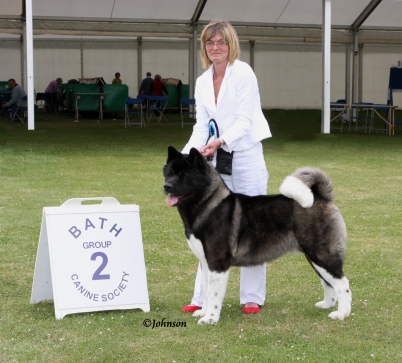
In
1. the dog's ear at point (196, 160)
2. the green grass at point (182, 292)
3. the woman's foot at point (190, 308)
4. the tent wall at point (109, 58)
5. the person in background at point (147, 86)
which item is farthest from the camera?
the tent wall at point (109, 58)

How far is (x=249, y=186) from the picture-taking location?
4.23 m

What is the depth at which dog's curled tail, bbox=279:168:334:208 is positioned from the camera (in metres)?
3.78

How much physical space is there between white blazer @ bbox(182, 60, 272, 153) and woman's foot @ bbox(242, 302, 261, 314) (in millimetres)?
1004

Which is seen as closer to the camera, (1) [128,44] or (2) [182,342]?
(2) [182,342]

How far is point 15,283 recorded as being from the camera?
189 inches

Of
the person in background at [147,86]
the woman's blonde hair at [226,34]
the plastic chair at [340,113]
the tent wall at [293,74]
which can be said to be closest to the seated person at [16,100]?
the person in background at [147,86]

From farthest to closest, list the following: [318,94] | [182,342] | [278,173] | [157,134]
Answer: [318,94]
[157,134]
[278,173]
[182,342]

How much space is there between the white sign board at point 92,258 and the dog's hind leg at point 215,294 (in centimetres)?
47

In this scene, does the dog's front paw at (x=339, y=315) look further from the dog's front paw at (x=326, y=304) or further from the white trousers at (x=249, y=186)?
the white trousers at (x=249, y=186)

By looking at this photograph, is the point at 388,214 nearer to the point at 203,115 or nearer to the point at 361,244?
the point at 361,244

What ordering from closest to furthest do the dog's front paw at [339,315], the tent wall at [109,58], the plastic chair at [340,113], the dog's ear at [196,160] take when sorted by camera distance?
the dog's ear at [196,160], the dog's front paw at [339,315], the plastic chair at [340,113], the tent wall at [109,58]

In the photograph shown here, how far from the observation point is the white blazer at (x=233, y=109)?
4.02 meters

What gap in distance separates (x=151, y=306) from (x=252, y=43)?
87.4 feet

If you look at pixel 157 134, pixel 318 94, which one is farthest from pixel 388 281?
pixel 318 94
